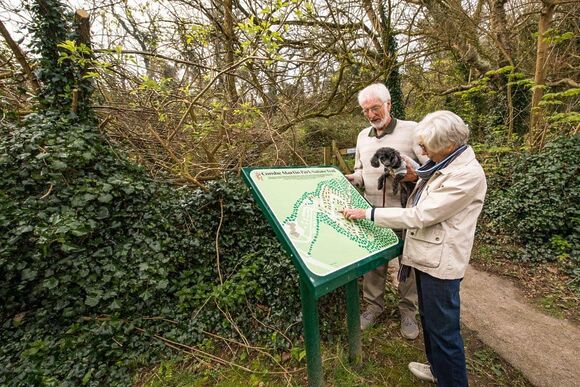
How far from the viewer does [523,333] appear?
2664mm

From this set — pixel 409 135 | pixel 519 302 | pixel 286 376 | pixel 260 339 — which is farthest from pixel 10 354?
pixel 519 302

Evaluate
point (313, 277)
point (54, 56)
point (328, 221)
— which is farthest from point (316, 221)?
point (54, 56)

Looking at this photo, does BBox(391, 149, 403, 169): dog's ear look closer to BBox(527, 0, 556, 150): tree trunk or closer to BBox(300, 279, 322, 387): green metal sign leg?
BBox(300, 279, 322, 387): green metal sign leg

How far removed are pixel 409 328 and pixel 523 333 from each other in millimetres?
1227

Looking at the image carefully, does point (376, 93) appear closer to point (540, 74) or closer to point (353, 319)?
point (353, 319)

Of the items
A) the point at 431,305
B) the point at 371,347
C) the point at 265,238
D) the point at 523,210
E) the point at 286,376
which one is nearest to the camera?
the point at 431,305

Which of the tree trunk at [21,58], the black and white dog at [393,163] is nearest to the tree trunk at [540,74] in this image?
the black and white dog at [393,163]

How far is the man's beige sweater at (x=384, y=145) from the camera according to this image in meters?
2.26

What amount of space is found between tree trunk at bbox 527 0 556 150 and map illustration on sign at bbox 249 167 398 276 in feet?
17.8

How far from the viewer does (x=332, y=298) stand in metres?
2.76

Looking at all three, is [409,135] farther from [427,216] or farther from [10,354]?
[10,354]

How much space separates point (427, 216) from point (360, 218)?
0.38m

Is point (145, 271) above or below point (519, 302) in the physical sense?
above

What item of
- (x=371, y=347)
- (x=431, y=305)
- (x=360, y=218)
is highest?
(x=360, y=218)
